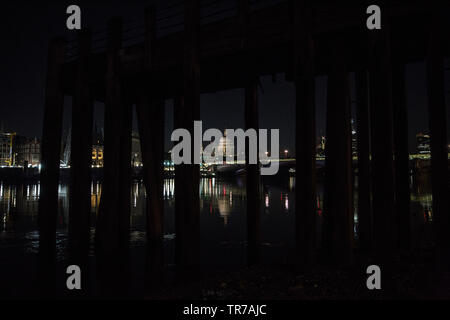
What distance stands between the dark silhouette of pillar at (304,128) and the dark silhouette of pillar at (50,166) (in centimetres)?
696

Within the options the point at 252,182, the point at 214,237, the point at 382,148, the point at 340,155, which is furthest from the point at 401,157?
the point at 214,237

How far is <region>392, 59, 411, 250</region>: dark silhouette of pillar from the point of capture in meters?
8.33

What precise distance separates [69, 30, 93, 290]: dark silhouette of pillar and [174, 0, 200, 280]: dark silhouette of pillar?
3.60 meters

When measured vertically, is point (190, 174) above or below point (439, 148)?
below

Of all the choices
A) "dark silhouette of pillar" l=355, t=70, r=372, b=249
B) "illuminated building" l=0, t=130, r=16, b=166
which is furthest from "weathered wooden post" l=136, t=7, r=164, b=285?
"illuminated building" l=0, t=130, r=16, b=166

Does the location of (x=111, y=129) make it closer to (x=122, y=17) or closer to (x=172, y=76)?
(x=172, y=76)

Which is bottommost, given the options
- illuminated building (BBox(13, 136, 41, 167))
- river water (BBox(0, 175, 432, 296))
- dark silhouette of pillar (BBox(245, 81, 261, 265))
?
river water (BBox(0, 175, 432, 296))

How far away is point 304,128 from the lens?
611 cm

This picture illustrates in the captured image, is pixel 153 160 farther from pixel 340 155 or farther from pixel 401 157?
pixel 401 157

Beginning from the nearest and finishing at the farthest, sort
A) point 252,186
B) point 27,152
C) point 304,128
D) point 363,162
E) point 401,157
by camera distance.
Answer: point 304,128
point 363,162
point 401,157
point 252,186
point 27,152

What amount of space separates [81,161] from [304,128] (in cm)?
647

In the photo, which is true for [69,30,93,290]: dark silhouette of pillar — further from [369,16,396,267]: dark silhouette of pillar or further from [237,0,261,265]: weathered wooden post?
[369,16,396,267]: dark silhouette of pillar

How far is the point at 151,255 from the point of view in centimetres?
1147

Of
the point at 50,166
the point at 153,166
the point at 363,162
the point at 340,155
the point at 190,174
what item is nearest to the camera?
the point at 340,155
